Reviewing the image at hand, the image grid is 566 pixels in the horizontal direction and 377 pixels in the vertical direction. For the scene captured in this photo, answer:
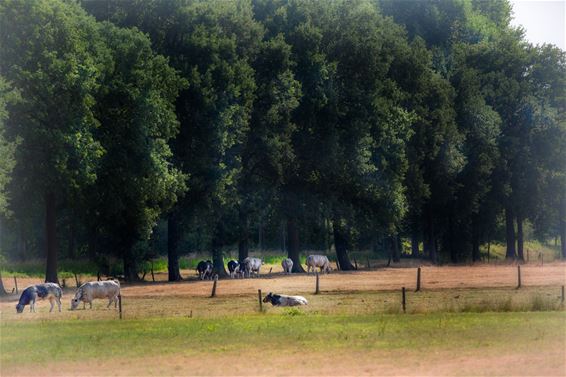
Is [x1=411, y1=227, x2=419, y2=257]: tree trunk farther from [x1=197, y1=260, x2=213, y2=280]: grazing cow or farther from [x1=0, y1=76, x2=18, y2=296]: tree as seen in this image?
[x1=0, y1=76, x2=18, y2=296]: tree

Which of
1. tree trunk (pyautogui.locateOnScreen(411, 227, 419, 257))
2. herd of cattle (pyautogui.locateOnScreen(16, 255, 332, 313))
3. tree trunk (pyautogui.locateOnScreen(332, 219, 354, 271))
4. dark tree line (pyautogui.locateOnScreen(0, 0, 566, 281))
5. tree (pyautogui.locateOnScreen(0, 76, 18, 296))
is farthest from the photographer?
tree trunk (pyautogui.locateOnScreen(411, 227, 419, 257))

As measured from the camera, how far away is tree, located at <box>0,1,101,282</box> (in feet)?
194

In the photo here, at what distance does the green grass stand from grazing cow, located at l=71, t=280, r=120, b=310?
639 cm

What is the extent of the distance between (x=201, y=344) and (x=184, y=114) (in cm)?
4498

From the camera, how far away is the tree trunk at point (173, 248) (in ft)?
253

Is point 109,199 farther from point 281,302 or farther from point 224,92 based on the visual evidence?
point 281,302

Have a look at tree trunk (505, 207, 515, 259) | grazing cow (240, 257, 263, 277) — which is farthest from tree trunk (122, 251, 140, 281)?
tree trunk (505, 207, 515, 259)

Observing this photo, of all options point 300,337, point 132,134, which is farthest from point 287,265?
point 300,337

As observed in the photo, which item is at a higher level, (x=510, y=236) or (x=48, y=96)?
(x=48, y=96)

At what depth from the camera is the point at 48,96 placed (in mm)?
60031

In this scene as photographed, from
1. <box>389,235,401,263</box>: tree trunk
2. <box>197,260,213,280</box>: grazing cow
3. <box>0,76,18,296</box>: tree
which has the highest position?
<box>0,76,18,296</box>: tree

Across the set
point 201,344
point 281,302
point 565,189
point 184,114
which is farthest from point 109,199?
point 565,189

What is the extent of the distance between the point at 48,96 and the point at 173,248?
69.7 ft

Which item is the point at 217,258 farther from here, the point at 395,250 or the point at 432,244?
the point at 432,244
